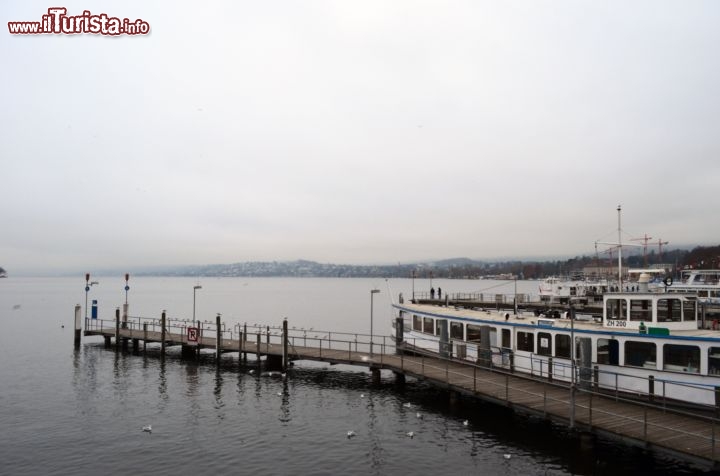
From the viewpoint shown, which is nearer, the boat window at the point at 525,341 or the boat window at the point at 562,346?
the boat window at the point at 562,346

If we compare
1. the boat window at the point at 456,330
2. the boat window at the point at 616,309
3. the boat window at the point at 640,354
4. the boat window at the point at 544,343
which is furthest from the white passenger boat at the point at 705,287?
the boat window at the point at 640,354

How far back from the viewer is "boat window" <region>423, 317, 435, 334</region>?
Result: 36688 millimetres

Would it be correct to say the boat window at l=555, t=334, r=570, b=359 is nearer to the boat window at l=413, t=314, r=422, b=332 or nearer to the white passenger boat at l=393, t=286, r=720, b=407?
the white passenger boat at l=393, t=286, r=720, b=407

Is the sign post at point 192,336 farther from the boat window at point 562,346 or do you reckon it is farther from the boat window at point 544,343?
the boat window at point 562,346

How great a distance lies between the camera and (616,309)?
25.1m

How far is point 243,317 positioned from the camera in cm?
10794

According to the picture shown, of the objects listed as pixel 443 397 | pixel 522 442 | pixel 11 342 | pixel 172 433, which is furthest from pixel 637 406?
pixel 11 342

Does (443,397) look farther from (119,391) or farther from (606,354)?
(119,391)

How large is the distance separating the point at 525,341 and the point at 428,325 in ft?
31.6

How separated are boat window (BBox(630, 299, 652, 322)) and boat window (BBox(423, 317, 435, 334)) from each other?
14.8 m

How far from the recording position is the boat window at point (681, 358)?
21609 mm

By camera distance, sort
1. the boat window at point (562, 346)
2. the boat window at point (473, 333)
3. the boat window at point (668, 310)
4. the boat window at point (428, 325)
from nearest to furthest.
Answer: the boat window at point (668, 310), the boat window at point (562, 346), the boat window at point (473, 333), the boat window at point (428, 325)

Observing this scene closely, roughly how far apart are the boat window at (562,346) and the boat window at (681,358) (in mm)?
4562

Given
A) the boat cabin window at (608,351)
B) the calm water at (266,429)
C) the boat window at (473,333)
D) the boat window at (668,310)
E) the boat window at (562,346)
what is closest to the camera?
the calm water at (266,429)
